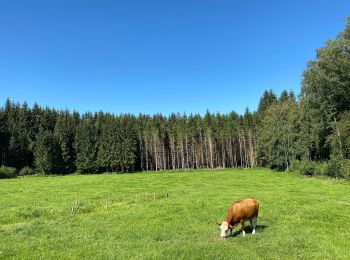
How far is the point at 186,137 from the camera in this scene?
510 ft

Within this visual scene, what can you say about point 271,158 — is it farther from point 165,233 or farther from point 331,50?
point 165,233

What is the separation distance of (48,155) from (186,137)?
5541cm

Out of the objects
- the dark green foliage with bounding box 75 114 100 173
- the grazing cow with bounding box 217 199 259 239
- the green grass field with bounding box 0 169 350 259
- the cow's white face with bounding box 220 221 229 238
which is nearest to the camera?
the green grass field with bounding box 0 169 350 259

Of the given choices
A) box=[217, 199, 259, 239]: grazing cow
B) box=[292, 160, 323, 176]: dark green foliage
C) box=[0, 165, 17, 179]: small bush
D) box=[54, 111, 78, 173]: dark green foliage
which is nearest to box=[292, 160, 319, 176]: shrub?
box=[292, 160, 323, 176]: dark green foliage

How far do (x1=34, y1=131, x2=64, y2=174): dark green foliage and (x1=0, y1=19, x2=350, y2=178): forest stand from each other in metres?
0.34

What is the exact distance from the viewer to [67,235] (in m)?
23.0

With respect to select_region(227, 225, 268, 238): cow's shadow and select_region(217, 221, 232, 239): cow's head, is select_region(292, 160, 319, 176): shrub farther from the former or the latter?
select_region(217, 221, 232, 239): cow's head

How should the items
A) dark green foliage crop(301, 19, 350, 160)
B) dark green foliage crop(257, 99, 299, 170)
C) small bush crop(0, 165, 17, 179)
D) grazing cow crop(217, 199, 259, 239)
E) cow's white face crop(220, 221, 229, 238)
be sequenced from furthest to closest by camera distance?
1. small bush crop(0, 165, 17, 179)
2. dark green foliage crop(257, 99, 299, 170)
3. dark green foliage crop(301, 19, 350, 160)
4. grazing cow crop(217, 199, 259, 239)
5. cow's white face crop(220, 221, 229, 238)

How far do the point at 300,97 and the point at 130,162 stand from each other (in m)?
77.2

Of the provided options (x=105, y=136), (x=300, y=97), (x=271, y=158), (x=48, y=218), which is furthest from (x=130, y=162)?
(x=48, y=218)

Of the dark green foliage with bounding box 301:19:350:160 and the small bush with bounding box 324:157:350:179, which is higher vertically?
the dark green foliage with bounding box 301:19:350:160

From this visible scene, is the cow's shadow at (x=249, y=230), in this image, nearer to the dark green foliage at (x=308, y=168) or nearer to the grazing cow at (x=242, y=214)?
the grazing cow at (x=242, y=214)

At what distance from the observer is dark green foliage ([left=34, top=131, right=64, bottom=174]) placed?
12900 cm

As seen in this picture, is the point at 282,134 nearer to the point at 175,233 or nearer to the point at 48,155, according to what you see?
the point at 48,155
